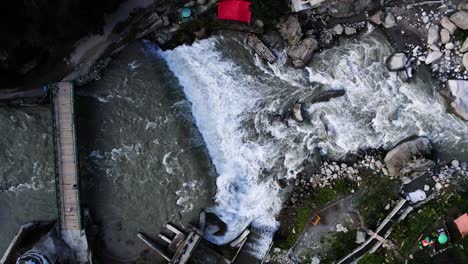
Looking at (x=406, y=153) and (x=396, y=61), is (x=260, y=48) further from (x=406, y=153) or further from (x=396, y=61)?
(x=406, y=153)

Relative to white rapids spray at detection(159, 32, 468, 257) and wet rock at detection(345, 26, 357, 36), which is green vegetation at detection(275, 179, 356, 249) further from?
wet rock at detection(345, 26, 357, 36)

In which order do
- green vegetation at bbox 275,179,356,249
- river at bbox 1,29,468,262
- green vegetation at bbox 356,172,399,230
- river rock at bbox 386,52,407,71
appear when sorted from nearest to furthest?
river rock at bbox 386,52,407,71, river at bbox 1,29,468,262, green vegetation at bbox 356,172,399,230, green vegetation at bbox 275,179,356,249

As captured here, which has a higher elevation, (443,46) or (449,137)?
(443,46)

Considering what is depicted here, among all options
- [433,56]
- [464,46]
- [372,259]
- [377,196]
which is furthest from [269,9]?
[372,259]

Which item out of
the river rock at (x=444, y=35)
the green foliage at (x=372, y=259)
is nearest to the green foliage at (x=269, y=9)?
the river rock at (x=444, y=35)

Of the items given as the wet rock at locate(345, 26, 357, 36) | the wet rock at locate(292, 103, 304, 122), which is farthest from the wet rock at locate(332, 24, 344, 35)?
the wet rock at locate(292, 103, 304, 122)

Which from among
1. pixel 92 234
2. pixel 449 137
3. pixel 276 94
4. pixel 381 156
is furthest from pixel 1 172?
pixel 449 137

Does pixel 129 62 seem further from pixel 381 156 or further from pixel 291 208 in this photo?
pixel 381 156

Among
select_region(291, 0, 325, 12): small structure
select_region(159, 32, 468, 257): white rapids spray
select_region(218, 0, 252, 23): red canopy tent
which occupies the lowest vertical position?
select_region(159, 32, 468, 257): white rapids spray
